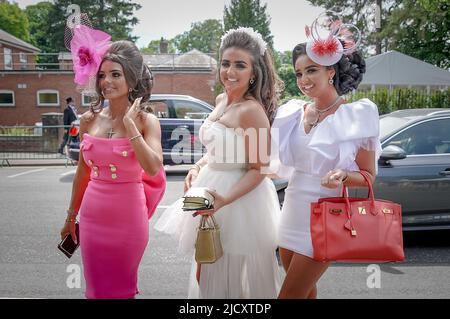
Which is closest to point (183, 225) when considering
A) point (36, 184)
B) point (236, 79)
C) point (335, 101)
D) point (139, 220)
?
point (139, 220)

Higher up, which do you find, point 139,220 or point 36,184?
point 139,220

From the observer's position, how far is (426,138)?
551 cm

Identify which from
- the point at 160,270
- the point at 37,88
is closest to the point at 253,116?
the point at 160,270

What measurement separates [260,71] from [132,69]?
0.69 metres

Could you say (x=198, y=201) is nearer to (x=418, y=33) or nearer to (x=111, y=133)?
(x=111, y=133)

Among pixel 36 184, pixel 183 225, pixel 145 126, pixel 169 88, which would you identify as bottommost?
pixel 36 184

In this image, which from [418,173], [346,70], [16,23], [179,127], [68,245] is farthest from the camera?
[16,23]

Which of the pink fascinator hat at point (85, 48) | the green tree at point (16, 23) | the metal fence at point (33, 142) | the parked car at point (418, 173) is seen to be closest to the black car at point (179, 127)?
the parked car at point (418, 173)

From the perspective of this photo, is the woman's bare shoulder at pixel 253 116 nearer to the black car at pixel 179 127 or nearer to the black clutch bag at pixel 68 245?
the black clutch bag at pixel 68 245

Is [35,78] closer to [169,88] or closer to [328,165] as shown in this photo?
[169,88]

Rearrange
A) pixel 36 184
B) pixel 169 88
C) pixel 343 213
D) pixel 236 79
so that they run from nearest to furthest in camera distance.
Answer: pixel 343 213 → pixel 236 79 → pixel 36 184 → pixel 169 88

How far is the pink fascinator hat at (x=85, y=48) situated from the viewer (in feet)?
8.29

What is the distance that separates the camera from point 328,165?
7.52 feet
